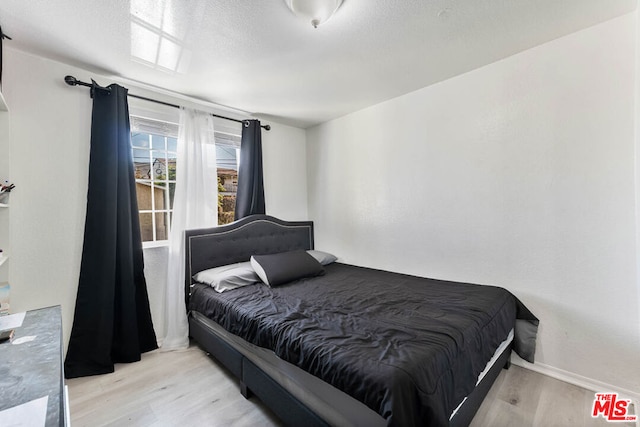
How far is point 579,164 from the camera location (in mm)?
1901

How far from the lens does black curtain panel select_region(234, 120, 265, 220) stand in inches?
125

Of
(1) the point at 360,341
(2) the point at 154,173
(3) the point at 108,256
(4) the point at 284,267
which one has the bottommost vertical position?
(1) the point at 360,341

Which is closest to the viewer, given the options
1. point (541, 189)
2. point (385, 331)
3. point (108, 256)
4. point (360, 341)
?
point (360, 341)

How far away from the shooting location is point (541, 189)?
2053 millimetres

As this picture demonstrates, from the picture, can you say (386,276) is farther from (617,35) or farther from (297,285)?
(617,35)

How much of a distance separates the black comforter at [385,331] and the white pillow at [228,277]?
0.10 metres

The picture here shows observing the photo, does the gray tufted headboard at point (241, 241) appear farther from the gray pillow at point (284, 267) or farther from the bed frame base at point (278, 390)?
the bed frame base at point (278, 390)

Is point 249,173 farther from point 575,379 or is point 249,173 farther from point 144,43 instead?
point 575,379

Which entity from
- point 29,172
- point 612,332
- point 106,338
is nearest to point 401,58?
point 612,332

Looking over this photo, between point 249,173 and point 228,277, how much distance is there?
50.8 inches

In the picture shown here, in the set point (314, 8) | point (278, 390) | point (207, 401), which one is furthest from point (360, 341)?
point (314, 8)

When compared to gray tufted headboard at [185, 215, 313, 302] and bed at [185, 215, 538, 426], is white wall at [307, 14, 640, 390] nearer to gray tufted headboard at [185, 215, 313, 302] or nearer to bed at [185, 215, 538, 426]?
bed at [185, 215, 538, 426]

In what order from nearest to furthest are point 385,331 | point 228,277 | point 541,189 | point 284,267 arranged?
point 385,331 → point 541,189 → point 228,277 → point 284,267

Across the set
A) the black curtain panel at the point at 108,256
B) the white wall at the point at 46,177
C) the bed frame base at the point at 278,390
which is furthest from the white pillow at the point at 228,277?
the white wall at the point at 46,177
